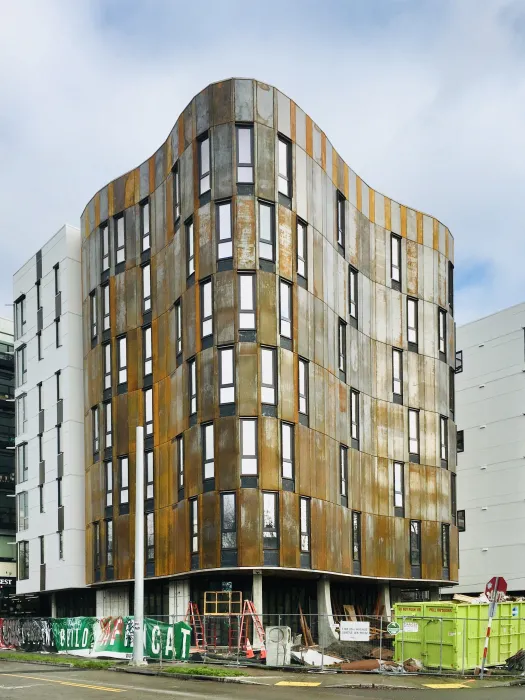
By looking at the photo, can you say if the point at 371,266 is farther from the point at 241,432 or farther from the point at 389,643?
the point at 389,643

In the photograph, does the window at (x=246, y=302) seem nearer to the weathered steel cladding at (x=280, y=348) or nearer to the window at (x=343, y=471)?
the weathered steel cladding at (x=280, y=348)

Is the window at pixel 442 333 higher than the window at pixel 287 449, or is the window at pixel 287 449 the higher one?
the window at pixel 442 333

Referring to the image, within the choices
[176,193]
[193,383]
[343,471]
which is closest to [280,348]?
[193,383]

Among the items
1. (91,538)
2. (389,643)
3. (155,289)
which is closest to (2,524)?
(91,538)

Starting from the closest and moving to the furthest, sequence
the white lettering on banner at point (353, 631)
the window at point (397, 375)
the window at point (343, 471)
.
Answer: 1. the white lettering on banner at point (353, 631)
2. the window at point (343, 471)
3. the window at point (397, 375)

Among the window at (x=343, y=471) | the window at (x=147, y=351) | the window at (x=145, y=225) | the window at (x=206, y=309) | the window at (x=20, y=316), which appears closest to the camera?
the window at (x=206, y=309)

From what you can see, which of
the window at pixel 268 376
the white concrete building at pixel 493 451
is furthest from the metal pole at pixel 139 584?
the white concrete building at pixel 493 451

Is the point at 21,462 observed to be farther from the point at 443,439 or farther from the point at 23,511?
the point at 443,439

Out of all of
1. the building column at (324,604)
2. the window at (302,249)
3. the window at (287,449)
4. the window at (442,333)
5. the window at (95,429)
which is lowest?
the building column at (324,604)

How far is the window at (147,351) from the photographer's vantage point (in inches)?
1861

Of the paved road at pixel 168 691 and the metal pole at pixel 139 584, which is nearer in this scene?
the paved road at pixel 168 691

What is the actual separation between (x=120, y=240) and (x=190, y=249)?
30.4 feet

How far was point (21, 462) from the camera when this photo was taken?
61.9m

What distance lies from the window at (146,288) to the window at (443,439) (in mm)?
17233
